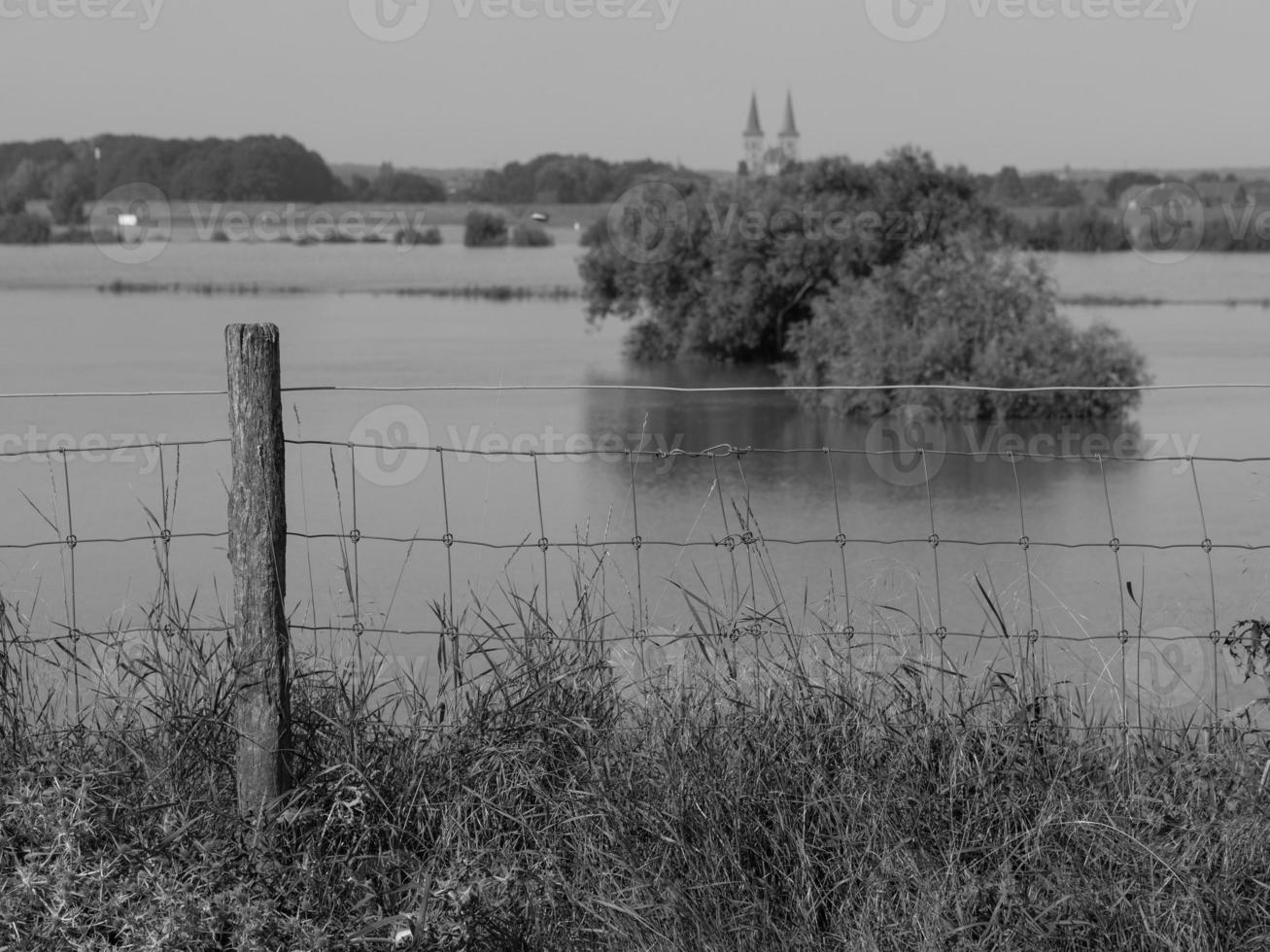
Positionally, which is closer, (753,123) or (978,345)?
(978,345)

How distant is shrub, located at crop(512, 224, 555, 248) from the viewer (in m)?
91.4

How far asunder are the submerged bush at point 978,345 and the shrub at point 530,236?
68634 mm

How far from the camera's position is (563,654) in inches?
143

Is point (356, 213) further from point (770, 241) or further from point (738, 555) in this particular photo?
point (738, 555)

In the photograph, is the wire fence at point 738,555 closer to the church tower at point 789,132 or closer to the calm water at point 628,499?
the calm water at point 628,499

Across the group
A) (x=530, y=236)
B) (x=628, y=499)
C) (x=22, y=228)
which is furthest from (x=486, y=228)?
(x=628, y=499)

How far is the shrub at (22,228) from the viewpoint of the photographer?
86.3 meters

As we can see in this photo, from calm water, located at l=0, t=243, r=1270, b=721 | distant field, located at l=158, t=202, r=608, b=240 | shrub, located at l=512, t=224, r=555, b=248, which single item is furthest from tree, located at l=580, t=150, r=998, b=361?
shrub, located at l=512, t=224, r=555, b=248

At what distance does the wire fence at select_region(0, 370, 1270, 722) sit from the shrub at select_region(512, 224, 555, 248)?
70.4m

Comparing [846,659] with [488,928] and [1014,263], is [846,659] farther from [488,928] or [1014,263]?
[1014,263]

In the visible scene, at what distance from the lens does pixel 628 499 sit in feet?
50.8

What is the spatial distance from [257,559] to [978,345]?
2092cm

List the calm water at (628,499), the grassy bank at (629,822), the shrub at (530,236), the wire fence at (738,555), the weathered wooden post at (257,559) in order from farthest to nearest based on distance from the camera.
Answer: the shrub at (530,236) < the calm water at (628,499) < the wire fence at (738,555) < the weathered wooden post at (257,559) < the grassy bank at (629,822)

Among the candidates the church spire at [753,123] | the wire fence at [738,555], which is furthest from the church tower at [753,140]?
the wire fence at [738,555]
